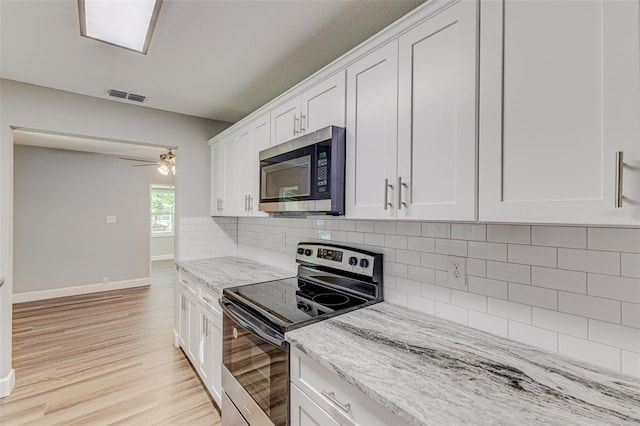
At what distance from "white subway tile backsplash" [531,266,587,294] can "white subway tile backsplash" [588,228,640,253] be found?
0.36ft

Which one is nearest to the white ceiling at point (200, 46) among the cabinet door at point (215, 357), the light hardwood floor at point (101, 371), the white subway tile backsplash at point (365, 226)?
the white subway tile backsplash at point (365, 226)

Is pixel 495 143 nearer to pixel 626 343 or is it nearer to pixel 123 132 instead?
pixel 626 343

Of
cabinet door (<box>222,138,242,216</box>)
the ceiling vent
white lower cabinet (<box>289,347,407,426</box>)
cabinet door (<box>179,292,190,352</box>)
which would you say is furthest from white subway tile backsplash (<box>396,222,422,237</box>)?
the ceiling vent

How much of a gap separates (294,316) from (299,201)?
24.4 inches

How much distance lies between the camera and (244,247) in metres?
3.26

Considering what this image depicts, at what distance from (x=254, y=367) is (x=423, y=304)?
927 millimetres

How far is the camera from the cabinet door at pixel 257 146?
2.17m

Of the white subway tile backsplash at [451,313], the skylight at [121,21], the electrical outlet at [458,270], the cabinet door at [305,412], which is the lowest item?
the cabinet door at [305,412]

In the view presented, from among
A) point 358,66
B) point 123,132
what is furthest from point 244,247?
point 358,66

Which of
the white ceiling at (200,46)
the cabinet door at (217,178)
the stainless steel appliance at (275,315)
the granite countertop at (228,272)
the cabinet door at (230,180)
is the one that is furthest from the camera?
the cabinet door at (217,178)

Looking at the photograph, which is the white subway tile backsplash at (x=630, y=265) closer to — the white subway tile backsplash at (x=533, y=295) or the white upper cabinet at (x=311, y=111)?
the white subway tile backsplash at (x=533, y=295)

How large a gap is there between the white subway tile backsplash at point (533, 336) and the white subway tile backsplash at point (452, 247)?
0.34 m

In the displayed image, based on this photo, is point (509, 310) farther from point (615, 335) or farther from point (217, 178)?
point (217, 178)

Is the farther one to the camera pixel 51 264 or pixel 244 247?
pixel 51 264
